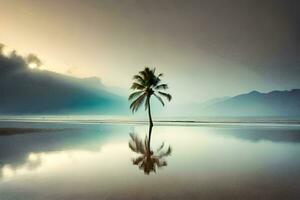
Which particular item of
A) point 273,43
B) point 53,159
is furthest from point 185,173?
point 273,43

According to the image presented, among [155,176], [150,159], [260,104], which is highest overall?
[260,104]

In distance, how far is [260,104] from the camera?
1469 inches

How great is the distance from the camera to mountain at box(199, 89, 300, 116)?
107ft

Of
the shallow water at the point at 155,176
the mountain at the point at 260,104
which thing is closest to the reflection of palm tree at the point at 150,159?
the shallow water at the point at 155,176

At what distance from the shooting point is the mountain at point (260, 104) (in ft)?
107

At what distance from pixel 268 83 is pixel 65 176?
1046 inches

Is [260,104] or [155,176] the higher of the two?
[260,104]

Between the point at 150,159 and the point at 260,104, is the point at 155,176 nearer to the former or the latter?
the point at 150,159

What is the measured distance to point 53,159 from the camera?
28.7ft

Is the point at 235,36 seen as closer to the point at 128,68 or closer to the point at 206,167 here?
the point at 128,68

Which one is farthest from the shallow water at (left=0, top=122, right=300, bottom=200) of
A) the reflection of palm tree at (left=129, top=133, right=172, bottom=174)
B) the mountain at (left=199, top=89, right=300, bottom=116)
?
the mountain at (left=199, top=89, right=300, bottom=116)

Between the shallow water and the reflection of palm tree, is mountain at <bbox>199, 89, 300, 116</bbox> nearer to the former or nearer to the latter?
the reflection of palm tree

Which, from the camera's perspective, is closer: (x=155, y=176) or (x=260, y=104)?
(x=155, y=176)

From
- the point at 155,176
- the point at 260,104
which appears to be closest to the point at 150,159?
the point at 155,176
